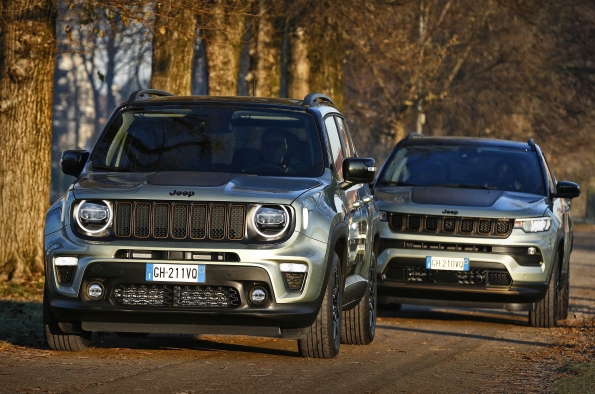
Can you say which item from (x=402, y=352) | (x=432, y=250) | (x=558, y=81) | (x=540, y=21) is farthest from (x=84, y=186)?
(x=558, y=81)

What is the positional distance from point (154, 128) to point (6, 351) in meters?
2.01

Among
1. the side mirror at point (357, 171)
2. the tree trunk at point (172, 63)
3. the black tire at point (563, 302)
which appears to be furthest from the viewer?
the tree trunk at point (172, 63)

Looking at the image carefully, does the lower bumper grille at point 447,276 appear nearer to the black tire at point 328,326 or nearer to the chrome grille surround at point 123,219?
the black tire at point 328,326

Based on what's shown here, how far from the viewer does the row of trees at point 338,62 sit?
15070 millimetres

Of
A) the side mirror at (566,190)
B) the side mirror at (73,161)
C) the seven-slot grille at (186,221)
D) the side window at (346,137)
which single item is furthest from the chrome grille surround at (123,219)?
the side mirror at (566,190)

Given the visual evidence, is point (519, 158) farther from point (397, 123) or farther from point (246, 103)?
point (397, 123)

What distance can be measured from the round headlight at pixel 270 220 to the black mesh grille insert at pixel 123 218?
850 mm

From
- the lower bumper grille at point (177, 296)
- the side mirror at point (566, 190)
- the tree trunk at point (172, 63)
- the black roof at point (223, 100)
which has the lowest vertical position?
the lower bumper grille at point (177, 296)

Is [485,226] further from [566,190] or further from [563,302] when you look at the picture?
[563,302]

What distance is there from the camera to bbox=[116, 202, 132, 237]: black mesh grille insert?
29.1 ft

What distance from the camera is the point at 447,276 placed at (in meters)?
12.8

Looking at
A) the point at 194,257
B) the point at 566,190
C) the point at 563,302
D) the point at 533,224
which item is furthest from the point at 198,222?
the point at 563,302

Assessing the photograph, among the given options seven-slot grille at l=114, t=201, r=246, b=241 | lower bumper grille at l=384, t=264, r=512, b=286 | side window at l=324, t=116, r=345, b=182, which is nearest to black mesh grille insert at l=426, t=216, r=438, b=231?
lower bumper grille at l=384, t=264, r=512, b=286

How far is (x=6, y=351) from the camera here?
9.60 metres
